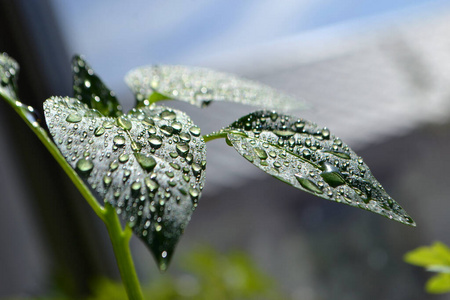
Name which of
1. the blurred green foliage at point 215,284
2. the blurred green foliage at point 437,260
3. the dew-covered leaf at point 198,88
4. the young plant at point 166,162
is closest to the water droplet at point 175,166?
the young plant at point 166,162

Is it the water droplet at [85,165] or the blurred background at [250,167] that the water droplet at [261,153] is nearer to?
the water droplet at [85,165]

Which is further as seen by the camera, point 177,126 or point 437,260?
point 437,260

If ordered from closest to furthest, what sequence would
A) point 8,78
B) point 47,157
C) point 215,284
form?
point 8,78 < point 215,284 < point 47,157

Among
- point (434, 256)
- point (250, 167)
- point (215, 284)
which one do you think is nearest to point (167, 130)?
point (434, 256)

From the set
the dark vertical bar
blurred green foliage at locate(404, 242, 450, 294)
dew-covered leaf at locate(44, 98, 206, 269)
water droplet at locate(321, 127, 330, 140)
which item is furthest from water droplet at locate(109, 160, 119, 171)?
the dark vertical bar

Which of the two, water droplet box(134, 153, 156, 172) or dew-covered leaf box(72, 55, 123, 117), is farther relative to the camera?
dew-covered leaf box(72, 55, 123, 117)

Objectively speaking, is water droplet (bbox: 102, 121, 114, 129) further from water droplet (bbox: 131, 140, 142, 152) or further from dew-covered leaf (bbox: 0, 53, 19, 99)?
dew-covered leaf (bbox: 0, 53, 19, 99)

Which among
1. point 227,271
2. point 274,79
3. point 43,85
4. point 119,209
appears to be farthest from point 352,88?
point 119,209

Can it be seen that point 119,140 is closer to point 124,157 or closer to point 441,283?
point 124,157
